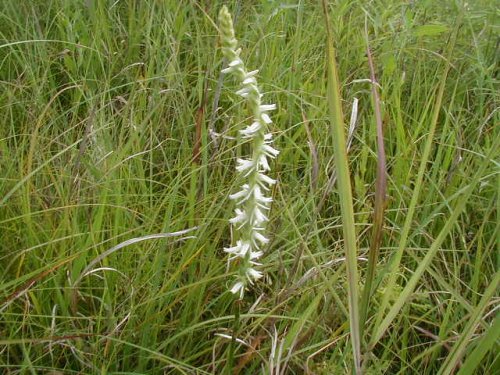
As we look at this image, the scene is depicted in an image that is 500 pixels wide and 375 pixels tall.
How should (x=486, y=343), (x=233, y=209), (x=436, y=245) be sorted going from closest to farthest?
(x=486, y=343), (x=436, y=245), (x=233, y=209)

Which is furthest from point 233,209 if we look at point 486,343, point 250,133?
point 486,343

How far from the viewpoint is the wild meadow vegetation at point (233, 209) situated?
4.96 feet

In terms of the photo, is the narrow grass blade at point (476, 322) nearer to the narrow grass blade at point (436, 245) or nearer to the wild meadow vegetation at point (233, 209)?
the wild meadow vegetation at point (233, 209)

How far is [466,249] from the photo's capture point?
1.88 m

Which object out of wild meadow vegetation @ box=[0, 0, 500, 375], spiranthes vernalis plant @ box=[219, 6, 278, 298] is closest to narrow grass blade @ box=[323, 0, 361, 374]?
wild meadow vegetation @ box=[0, 0, 500, 375]

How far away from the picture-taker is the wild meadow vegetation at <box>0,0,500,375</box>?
1511 mm

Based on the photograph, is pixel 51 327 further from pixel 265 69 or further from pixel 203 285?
pixel 265 69

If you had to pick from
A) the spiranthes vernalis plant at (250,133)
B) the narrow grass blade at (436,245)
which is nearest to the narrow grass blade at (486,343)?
the narrow grass blade at (436,245)

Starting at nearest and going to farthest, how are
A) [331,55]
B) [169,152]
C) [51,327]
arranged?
[331,55] → [51,327] → [169,152]

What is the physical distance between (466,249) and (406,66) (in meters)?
1.10

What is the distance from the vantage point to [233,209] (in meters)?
1.87

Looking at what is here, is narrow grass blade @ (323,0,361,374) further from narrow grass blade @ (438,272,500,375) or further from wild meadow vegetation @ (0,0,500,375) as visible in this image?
narrow grass blade @ (438,272,500,375)

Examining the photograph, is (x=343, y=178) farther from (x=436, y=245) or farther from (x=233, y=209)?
(x=233, y=209)

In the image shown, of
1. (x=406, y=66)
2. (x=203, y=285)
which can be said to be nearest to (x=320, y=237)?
(x=203, y=285)
